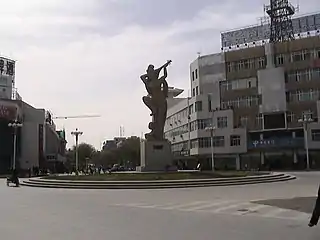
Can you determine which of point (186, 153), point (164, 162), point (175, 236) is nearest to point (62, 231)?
point (175, 236)

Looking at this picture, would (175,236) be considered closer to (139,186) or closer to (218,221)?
(218,221)

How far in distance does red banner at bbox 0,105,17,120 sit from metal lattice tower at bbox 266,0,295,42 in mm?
41933

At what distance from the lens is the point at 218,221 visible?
12.6 m

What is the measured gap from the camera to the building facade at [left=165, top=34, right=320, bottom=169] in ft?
223

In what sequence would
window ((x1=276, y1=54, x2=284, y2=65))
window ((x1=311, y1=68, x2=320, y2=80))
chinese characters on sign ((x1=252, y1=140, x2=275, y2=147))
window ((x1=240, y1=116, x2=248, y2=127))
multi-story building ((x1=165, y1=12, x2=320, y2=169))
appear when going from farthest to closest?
window ((x1=240, y1=116, x2=248, y2=127)) → window ((x1=276, y1=54, x2=284, y2=65)) → chinese characters on sign ((x1=252, y1=140, x2=275, y2=147)) → multi-story building ((x1=165, y1=12, x2=320, y2=169)) → window ((x1=311, y1=68, x2=320, y2=80))

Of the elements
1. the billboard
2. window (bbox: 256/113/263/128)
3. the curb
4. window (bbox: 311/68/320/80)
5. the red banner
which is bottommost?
the curb

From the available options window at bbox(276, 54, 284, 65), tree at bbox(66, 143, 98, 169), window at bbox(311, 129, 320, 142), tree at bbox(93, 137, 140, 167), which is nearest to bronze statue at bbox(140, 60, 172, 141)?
window at bbox(311, 129, 320, 142)

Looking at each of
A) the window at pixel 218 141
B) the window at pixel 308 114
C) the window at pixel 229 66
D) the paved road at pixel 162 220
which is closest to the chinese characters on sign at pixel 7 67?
the window at pixel 218 141

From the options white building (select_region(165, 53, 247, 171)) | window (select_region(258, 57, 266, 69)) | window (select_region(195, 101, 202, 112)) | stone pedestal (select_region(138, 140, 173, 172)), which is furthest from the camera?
window (select_region(195, 101, 202, 112))

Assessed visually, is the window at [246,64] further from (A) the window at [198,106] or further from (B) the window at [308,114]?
(B) the window at [308,114]

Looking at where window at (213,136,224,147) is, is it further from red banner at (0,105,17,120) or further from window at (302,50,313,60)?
red banner at (0,105,17,120)

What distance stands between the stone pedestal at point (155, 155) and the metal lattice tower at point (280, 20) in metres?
39.0

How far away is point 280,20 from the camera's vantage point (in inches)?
2815

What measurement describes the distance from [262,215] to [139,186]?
15.5 metres
